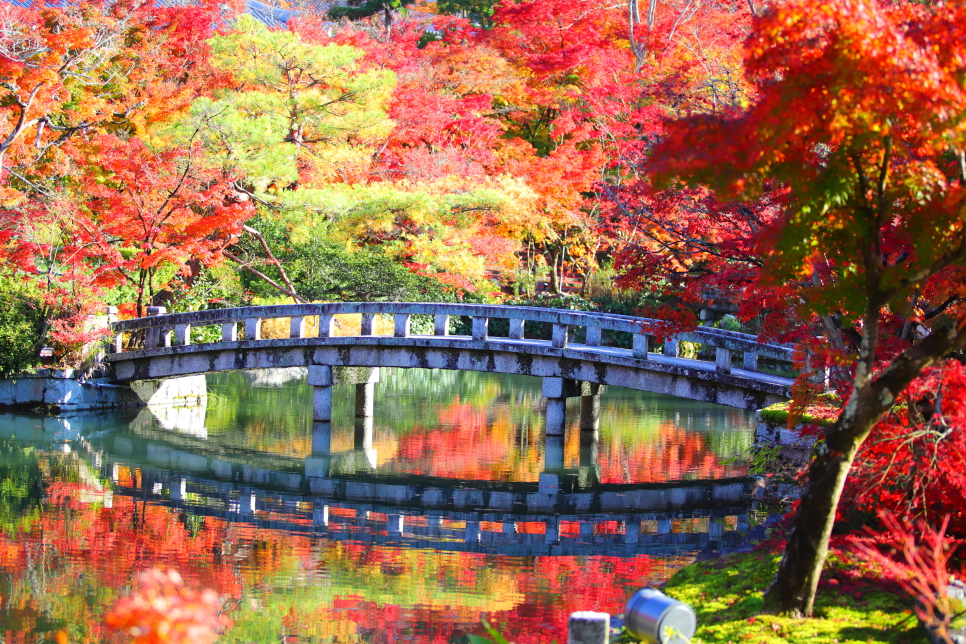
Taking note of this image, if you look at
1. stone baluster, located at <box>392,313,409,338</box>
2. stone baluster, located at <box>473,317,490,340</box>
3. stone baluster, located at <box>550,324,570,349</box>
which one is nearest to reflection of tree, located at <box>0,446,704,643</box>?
stone baluster, located at <box>392,313,409,338</box>

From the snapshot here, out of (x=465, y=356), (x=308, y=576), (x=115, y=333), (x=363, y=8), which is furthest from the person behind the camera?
(x=363, y=8)

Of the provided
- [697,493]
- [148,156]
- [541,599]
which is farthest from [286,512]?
[148,156]

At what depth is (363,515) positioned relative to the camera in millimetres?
11133

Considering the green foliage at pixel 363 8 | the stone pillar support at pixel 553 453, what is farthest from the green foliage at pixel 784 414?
the green foliage at pixel 363 8

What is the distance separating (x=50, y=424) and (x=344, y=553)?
8.84 metres

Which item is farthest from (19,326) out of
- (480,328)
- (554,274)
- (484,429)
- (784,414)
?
(554,274)

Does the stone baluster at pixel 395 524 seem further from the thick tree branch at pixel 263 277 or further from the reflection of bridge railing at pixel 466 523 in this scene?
the thick tree branch at pixel 263 277

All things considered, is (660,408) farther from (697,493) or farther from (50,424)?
(50,424)

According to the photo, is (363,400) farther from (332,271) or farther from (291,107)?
(291,107)

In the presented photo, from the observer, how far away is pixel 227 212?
18516 mm

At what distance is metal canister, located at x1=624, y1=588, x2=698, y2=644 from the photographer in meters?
5.00

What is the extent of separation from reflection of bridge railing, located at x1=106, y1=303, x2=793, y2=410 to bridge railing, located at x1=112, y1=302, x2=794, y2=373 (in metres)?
0.02

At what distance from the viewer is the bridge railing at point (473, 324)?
44.2 feet

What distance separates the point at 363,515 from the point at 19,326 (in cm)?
857
